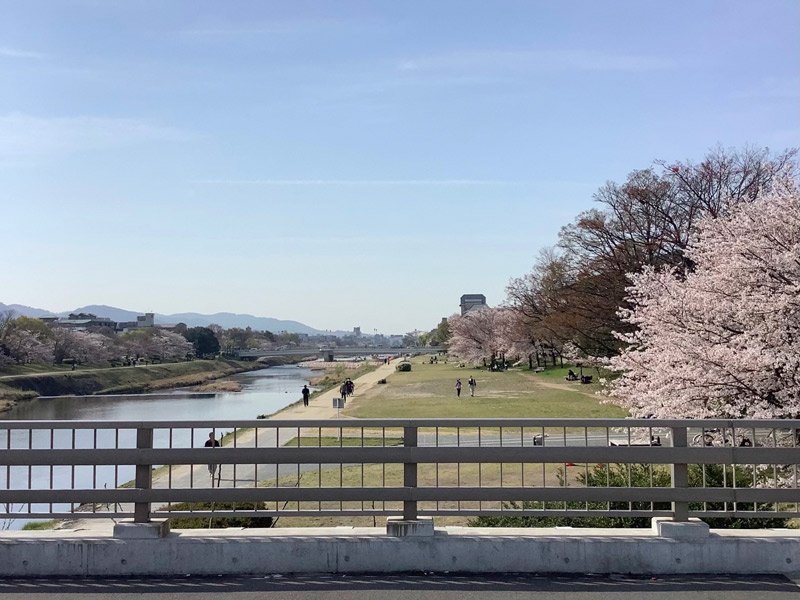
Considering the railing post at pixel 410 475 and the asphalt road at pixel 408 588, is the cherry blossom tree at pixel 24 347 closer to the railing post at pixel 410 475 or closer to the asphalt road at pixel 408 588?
the asphalt road at pixel 408 588

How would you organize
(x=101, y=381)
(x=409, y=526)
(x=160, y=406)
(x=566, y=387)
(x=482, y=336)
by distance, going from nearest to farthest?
1. (x=409, y=526)
2. (x=566, y=387)
3. (x=160, y=406)
4. (x=101, y=381)
5. (x=482, y=336)

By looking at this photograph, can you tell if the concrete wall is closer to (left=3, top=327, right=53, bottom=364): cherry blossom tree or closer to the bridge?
the bridge

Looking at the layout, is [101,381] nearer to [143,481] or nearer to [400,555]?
[143,481]

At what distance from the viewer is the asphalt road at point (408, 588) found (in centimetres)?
560

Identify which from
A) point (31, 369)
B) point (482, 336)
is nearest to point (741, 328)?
point (31, 369)

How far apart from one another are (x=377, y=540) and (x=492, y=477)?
50.1ft

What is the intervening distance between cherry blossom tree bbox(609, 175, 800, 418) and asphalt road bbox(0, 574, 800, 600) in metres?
7.23

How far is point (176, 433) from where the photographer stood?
37.6 meters

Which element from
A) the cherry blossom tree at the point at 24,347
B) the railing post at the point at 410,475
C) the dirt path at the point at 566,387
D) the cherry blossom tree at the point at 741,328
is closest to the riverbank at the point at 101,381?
the cherry blossom tree at the point at 24,347

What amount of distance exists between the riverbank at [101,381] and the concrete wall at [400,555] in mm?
68419

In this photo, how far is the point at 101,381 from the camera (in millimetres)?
96812

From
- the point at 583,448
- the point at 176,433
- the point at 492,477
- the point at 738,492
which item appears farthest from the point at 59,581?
the point at 176,433

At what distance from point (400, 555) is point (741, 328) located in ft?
Answer: 32.9

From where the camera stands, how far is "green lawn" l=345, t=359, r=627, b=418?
42781mm
